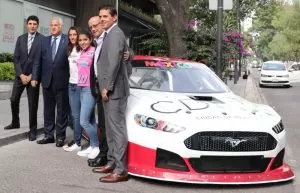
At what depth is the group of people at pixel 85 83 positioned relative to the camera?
5863mm

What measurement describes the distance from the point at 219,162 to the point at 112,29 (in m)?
1.84

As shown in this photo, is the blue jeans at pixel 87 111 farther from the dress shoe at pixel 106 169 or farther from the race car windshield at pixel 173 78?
the dress shoe at pixel 106 169

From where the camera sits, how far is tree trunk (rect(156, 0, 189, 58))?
15.0 meters

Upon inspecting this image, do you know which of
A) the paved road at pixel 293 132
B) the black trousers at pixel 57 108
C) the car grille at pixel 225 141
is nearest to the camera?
the car grille at pixel 225 141

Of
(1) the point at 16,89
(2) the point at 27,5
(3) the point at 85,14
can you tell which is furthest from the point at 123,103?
(2) the point at 27,5

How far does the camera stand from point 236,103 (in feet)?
21.5

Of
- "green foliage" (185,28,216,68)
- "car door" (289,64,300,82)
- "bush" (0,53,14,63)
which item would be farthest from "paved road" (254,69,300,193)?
"car door" (289,64,300,82)

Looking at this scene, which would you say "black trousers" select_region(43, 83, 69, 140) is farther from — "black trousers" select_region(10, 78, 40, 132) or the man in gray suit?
the man in gray suit

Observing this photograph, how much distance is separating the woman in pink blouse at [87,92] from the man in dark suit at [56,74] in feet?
1.93

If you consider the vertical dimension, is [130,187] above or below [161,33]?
below

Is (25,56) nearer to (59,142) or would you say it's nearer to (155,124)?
(59,142)

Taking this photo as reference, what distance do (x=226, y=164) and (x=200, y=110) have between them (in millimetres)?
680

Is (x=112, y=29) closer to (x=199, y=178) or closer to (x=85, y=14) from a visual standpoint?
(x=199, y=178)

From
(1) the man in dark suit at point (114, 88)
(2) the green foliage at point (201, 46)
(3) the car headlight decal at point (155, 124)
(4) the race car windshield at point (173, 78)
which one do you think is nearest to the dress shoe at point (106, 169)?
(1) the man in dark suit at point (114, 88)
